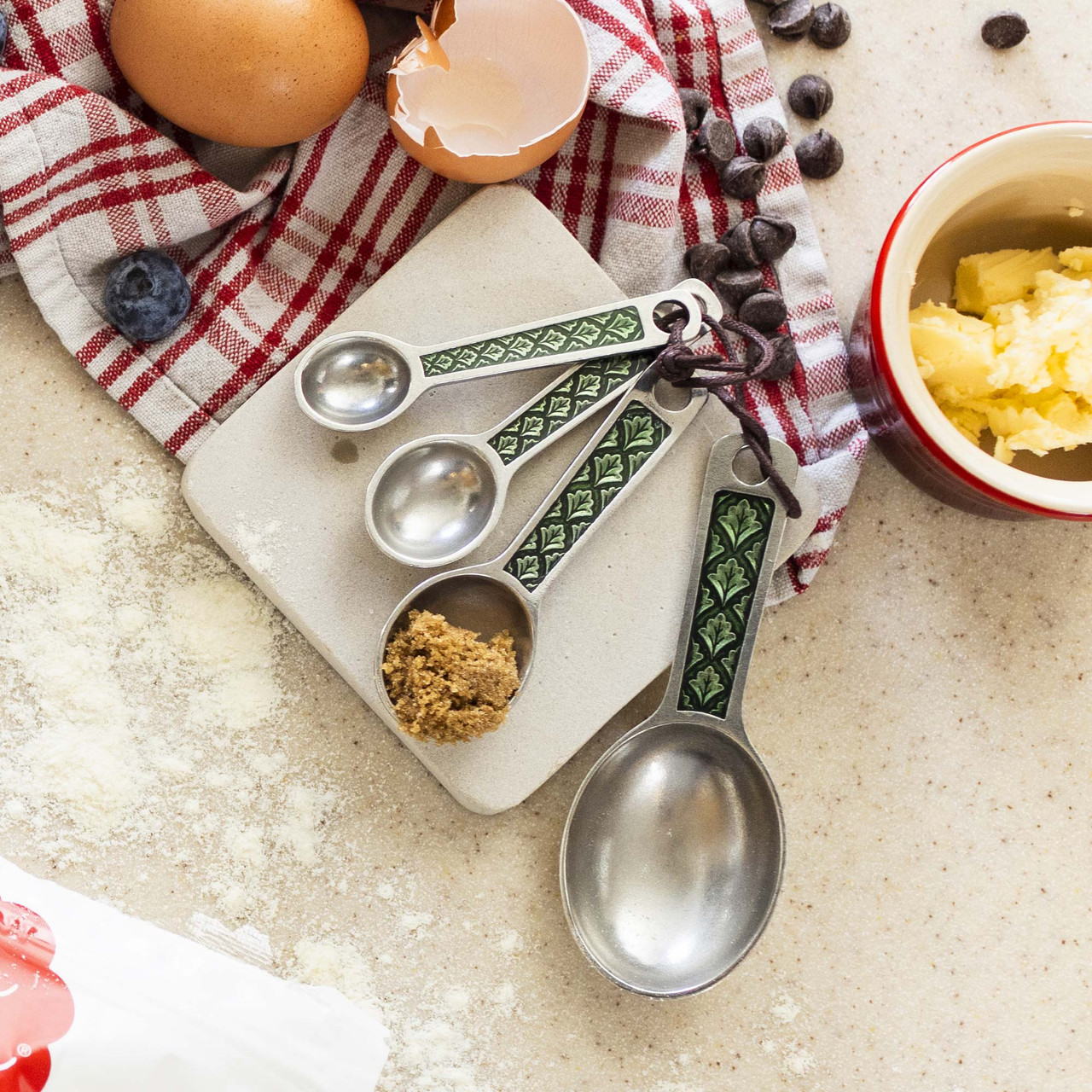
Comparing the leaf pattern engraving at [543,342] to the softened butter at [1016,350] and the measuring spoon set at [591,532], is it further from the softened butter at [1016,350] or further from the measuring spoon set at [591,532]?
the softened butter at [1016,350]

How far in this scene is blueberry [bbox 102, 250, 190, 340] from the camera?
32.9 inches

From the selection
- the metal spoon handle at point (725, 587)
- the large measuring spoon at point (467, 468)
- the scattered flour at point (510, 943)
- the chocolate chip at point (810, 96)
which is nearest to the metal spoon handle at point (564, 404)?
the large measuring spoon at point (467, 468)

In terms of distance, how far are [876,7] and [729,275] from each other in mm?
321

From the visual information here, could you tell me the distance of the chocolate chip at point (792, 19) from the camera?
3.04 feet

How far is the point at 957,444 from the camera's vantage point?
0.79m

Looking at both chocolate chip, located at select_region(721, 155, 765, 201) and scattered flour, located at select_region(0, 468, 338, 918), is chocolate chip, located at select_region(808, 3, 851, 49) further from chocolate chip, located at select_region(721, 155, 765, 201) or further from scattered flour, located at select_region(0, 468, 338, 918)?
scattered flour, located at select_region(0, 468, 338, 918)

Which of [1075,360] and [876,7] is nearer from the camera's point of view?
[1075,360]

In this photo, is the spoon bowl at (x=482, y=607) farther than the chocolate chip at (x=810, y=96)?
No

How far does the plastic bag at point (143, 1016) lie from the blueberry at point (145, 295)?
1.48 feet

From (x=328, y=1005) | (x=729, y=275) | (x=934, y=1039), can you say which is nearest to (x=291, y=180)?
(x=729, y=275)

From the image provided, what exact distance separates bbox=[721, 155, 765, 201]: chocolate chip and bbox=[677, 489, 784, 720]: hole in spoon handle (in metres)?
0.28

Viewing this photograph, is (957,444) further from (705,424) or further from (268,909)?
(268,909)

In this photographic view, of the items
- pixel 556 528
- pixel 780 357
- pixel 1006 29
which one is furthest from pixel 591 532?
pixel 1006 29

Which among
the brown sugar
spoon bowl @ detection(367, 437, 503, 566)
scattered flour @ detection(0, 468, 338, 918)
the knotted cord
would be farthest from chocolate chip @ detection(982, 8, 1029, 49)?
scattered flour @ detection(0, 468, 338, 918)
